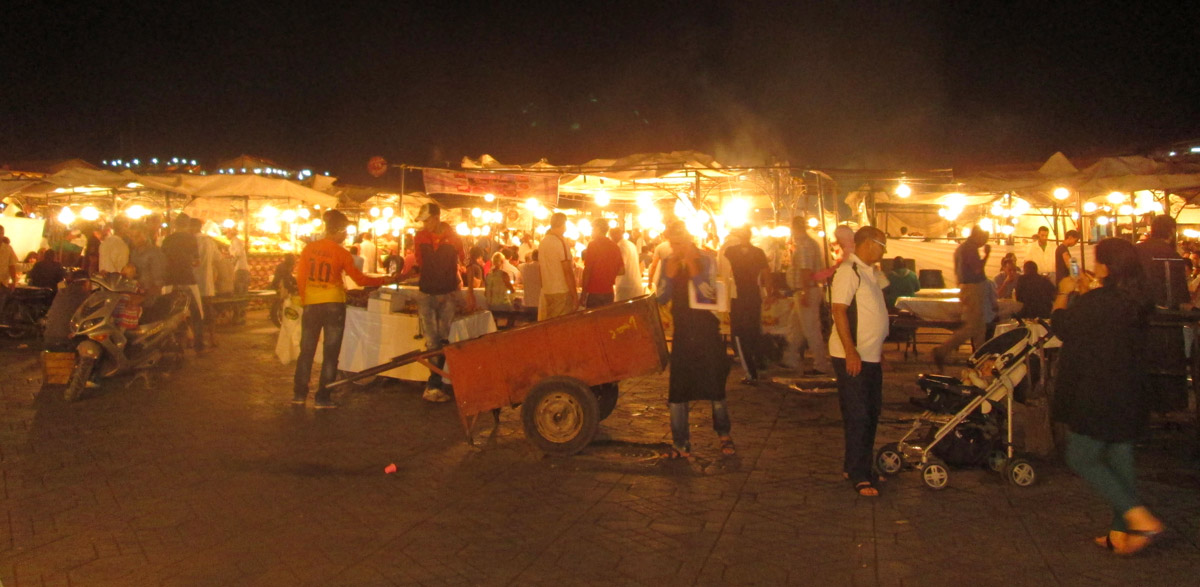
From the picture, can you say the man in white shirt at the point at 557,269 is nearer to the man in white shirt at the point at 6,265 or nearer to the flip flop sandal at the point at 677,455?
the flip flop sandal at the point at 677,455

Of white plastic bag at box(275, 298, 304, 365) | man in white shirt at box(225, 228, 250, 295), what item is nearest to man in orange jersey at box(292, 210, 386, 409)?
white plastic bag at box(275, 298, 304, 365)

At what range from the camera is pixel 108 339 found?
958 cm

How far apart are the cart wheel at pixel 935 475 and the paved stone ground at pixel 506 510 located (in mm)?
78

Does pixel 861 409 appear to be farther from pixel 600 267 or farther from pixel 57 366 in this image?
pixel 57 366

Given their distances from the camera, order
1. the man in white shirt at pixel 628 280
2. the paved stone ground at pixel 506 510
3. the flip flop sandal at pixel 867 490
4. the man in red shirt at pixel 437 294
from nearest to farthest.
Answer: the paved stone ground at pixel 506 510
the flip flop sandal at pixel 867 490
the man in red shirt at pixel 437 294
the man in white shirt at pixel 628 280

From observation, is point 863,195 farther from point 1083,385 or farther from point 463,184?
point 1083,385

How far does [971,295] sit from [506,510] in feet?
24.7

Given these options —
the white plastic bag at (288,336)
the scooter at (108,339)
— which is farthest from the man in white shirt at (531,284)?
the scooter at (108,339)

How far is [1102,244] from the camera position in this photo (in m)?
4.84

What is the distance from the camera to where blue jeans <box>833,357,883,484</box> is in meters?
5.91

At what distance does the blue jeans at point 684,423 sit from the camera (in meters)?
6.80

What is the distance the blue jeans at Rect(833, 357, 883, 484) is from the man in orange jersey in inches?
180

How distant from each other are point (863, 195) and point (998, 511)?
37.5 ft

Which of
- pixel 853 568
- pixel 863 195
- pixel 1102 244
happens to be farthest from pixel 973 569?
pixel 863 195
